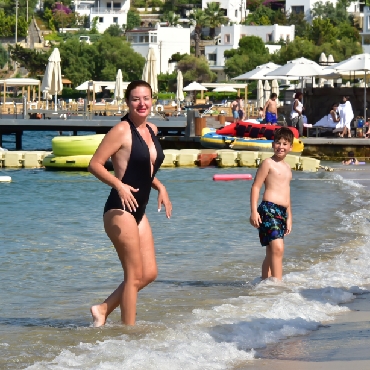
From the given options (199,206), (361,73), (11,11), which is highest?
(11,11)

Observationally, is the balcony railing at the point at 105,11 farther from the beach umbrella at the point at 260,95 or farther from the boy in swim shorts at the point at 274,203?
the boy in swim shorts at the point at 274,203

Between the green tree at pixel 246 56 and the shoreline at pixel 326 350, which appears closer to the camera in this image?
the shoreline at pixel 326 350

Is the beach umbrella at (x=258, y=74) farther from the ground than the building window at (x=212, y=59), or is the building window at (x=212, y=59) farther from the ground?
the building window at (x=212, y=59)

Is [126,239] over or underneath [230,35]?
underneath

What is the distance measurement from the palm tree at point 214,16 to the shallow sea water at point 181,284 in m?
123

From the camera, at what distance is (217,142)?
1117 inches

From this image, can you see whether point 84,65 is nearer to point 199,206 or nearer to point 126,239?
point 199,206

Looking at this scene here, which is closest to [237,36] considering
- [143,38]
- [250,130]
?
[143,38]

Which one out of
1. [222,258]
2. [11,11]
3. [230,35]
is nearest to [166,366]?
[222,258]

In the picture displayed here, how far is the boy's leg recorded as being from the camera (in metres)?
8.49

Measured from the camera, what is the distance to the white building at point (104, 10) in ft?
509

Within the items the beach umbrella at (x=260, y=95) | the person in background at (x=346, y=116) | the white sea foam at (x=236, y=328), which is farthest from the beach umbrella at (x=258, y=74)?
the white sea foam at (x=236, y=328)

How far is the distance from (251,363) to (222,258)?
517 cm

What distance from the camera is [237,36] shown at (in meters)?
133
